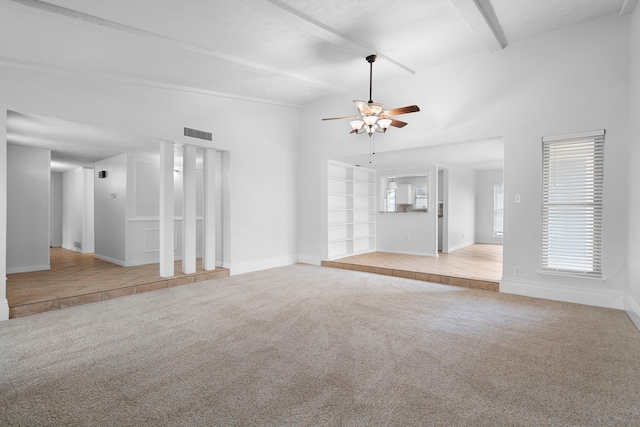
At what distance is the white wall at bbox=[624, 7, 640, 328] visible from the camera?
137 inches

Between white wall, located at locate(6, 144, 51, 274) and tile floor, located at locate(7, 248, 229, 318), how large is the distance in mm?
310

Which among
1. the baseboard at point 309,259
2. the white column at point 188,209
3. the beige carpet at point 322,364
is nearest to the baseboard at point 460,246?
the baseboard at point 309,259

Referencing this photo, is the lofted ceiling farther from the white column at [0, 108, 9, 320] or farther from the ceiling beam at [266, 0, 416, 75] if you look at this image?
the white column at [0, 108, 9, 320]

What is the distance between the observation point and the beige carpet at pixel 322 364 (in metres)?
1.98

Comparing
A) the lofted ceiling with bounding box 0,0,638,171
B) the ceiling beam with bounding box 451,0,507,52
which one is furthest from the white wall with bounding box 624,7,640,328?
the ceiling beam with bounding box 451,0,507,52

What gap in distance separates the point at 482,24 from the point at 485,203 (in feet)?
25.4

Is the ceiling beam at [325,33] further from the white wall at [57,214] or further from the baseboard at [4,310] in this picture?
the white wall at [57,214]

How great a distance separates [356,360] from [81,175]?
9491mm

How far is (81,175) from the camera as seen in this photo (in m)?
8.98

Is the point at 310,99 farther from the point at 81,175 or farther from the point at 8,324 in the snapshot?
the point at 81,175

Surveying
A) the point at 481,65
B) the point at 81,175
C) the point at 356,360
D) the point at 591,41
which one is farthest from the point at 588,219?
the point at 81,175

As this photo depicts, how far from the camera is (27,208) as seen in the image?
6.00 m

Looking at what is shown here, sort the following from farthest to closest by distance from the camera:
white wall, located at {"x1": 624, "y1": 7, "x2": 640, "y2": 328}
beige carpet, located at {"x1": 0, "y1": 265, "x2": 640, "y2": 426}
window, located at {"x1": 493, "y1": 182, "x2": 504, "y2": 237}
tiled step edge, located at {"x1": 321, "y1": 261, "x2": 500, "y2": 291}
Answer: window, located at {"x1": 493, "y1": 182, "x2": 504, "y2": 237} < tiled step edge, located at {"x1": 321, "y1": 261, "x2": 500, "y2": 291} < white wall, located at {"x1": 624, "y1": 7, "x2": 640, "y2": 328} < beige carpet, located at {"x1": 0, "y1": 265, "x2": 640, "y2": 426}

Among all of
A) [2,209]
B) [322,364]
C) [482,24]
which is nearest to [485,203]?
[482,24]
